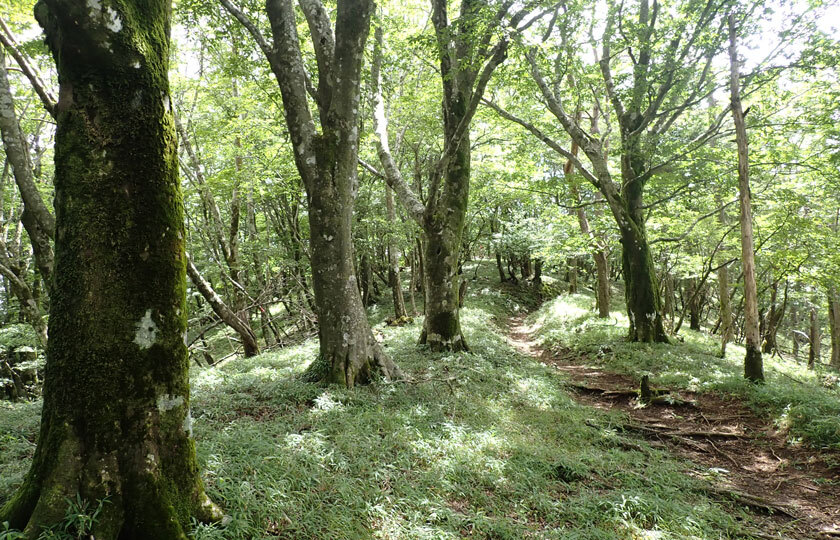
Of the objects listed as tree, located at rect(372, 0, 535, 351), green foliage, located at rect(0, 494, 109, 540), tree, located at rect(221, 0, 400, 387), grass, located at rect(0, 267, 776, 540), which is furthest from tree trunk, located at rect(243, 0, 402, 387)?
green foliage, located at rect(0, 494, 109, 540)

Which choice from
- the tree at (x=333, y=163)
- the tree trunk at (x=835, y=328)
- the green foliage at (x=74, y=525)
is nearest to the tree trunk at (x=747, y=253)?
the tree at (x=333, y=163)

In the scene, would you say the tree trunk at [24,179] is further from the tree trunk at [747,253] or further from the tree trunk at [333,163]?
the tree trunk at [747,253]

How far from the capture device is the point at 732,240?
14.4 meters

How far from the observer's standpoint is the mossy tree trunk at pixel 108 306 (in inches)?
89.0

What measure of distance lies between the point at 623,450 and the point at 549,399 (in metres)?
1.66

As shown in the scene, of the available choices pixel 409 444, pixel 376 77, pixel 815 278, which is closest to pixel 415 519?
pixel 409 444

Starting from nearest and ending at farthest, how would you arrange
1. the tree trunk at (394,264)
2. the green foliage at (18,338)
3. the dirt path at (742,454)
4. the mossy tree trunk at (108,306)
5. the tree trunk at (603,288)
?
the mossy tree trunk at (108,306) → the dirt path at (742,454) → the green foliage at (18,338) → the tree trunk at (394,264) → the tree trunk at (603,288)

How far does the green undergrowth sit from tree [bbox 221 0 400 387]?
21.6ft

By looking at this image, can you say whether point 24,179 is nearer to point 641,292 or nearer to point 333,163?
point 333,163

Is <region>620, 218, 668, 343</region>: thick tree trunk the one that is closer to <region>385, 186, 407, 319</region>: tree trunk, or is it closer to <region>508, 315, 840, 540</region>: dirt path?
<region>508, 315, 840, 540</region>: dirt path

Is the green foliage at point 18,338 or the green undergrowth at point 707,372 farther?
the green foliage at point 18,338

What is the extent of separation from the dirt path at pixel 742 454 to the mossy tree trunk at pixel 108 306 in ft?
18.2

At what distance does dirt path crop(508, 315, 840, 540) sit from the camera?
460cm

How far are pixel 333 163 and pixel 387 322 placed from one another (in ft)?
31.7
